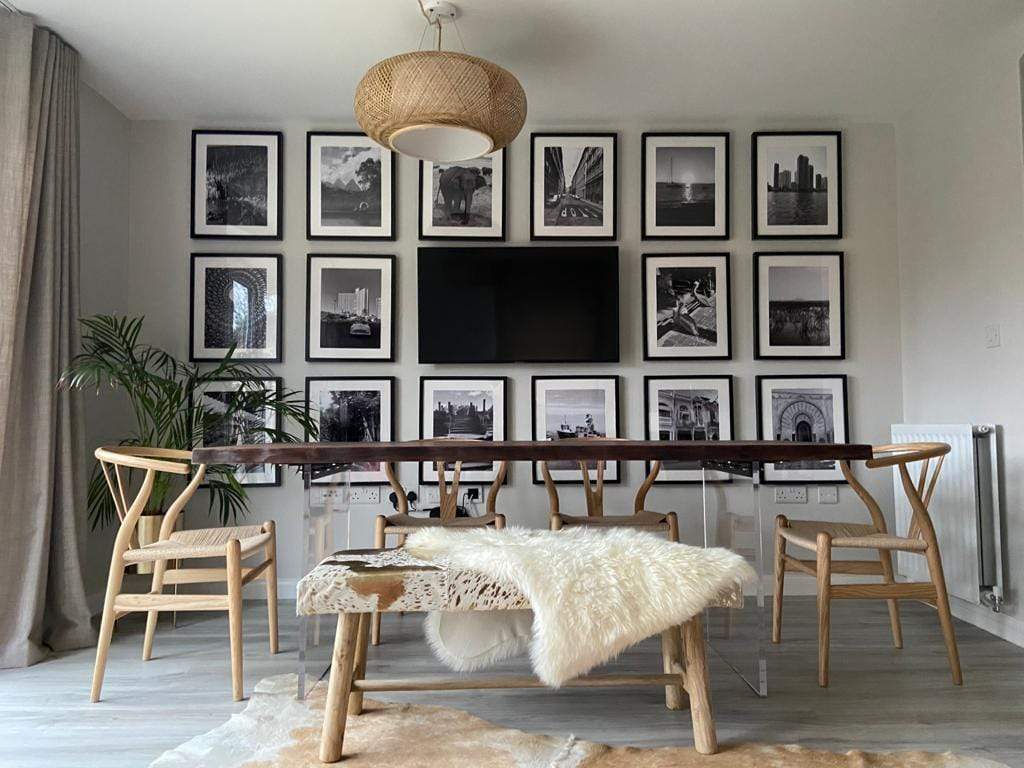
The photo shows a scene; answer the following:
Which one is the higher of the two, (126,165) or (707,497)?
(126,165)

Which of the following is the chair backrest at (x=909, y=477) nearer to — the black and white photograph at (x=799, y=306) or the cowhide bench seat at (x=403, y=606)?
the cowhide bench seat at (x=403, y=606)

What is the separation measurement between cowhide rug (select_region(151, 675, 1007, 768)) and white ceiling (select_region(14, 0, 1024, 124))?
2.58 metres

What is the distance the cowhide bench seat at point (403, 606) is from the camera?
1704mm

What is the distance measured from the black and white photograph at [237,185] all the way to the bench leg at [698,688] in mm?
3055

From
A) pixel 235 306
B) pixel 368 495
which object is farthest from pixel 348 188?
pixel 368 495

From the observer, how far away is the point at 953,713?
2123 mm

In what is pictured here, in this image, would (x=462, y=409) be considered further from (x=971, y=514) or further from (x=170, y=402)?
(x=971, y=514)

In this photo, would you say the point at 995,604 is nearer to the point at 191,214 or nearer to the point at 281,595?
the point at 281,595

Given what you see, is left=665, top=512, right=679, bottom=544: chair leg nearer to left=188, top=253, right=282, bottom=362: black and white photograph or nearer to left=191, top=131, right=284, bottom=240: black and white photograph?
left=188, top=253, right=282, bottom=362: black and white photograph

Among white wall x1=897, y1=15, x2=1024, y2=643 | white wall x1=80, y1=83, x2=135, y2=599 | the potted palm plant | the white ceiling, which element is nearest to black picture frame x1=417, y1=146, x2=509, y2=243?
the white ceiling

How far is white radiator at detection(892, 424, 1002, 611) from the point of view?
302cm

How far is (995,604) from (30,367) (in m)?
4.00

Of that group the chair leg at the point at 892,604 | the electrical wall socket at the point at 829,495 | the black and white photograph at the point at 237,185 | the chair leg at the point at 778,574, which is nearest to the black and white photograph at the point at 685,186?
the electrical wall socket at the point at 829,495

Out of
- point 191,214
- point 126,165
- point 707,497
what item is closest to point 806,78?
point 707,497
